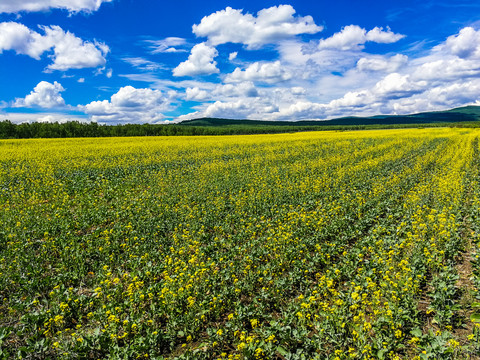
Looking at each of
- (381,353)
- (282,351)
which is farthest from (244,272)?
(381,353)

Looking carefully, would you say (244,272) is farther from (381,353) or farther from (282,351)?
(381,353)

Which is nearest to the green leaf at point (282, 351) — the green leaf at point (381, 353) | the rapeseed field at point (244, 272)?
the rapeseed field at point (244, 272)

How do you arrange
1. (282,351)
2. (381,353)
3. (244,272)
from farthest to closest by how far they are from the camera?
(244,272), (282,351), (381,353)

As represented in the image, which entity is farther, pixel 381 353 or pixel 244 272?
pixel 244 272

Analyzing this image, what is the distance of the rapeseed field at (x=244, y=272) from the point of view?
514cm

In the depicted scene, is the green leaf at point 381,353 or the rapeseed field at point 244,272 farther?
the rapeseed field at point 244,272

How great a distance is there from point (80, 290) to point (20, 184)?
15211 millimetres

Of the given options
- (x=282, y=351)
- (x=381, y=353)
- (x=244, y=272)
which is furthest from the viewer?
(x=244, y=272)

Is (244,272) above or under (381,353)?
above

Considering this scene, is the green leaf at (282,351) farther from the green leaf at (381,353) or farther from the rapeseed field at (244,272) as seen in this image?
the green leaf at (381,353)

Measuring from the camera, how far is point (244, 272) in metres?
7.28

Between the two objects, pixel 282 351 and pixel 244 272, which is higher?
pixel 244 272

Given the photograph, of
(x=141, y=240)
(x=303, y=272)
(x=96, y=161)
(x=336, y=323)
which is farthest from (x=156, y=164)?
(x=336, y=323)

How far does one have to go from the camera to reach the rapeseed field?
514 centimetres
